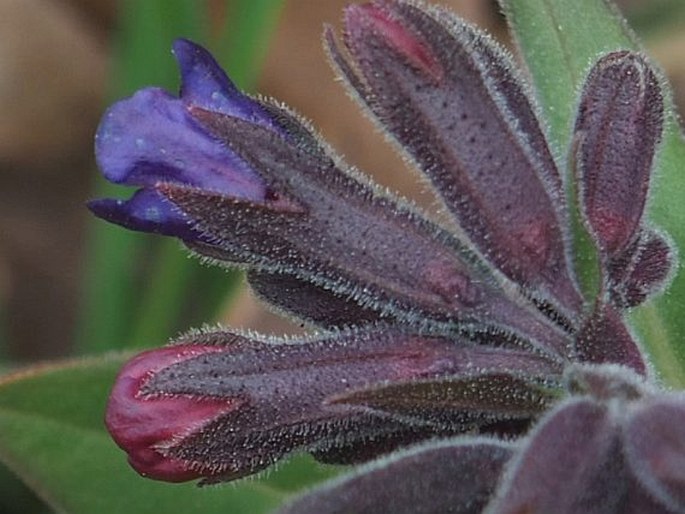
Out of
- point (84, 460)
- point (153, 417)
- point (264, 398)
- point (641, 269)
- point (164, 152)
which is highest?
point (641, 269)

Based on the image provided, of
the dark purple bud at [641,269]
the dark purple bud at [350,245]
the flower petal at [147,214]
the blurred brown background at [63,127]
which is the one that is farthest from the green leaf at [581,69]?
the blurred brown background at [63,127]

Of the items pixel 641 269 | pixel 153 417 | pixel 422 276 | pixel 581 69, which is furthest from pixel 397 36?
pixel 581 69

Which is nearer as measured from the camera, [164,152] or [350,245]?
[350,245]

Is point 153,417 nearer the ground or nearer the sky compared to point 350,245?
nearer the ground

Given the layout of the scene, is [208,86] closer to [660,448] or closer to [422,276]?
[422,276]

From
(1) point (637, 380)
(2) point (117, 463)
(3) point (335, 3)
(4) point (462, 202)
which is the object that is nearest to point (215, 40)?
(3) point (335, 3)

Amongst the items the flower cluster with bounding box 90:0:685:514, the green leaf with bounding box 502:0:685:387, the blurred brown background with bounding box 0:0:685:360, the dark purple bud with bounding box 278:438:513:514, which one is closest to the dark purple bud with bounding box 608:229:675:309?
the flower cluster with bounding box 90:0:685:514

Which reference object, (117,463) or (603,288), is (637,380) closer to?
(603,288)
